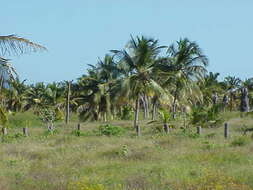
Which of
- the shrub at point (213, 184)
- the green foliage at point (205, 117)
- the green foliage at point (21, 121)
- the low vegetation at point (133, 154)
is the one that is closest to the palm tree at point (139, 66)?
the low vegetation at point (133, 154)

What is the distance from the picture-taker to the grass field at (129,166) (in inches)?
378

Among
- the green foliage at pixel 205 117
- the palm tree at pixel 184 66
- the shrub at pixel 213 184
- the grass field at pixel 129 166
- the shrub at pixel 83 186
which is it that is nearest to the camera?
the shrub at pixel 83 186

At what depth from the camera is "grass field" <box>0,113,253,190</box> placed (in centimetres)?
960

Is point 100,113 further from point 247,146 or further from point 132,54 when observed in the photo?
point 247,146

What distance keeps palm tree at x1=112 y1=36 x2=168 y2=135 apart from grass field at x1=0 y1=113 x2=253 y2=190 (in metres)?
12.7

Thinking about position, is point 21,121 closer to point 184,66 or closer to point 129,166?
point 184,66

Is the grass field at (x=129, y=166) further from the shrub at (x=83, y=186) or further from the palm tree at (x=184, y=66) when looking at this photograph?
the palm tree at (x=184, y=66)

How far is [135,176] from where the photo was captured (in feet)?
34.8

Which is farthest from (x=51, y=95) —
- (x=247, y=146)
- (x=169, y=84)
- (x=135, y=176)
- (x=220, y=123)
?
(x=135, y=176)

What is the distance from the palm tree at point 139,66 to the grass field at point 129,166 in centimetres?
1274

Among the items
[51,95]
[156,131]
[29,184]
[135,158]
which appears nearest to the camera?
[29,184]

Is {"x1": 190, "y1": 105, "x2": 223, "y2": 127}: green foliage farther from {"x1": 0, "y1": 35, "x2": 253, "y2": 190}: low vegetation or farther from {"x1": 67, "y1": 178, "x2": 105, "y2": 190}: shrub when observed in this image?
{"x1": 67, "y1": 178, "x2": 105, "y2": 190}: shrub

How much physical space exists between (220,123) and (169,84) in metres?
9.61

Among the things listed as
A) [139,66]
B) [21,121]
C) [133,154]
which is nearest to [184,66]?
[139,66]
